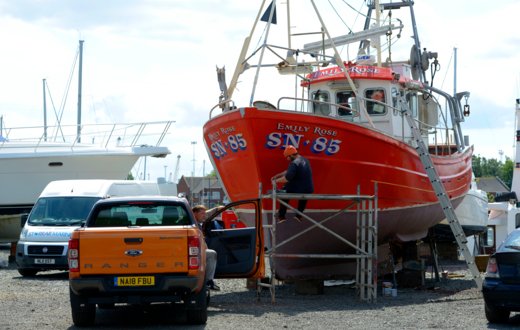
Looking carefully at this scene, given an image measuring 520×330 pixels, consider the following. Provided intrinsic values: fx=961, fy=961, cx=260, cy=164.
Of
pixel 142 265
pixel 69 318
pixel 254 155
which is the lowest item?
pixel 69 318

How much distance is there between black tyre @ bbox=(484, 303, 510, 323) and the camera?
1272cm

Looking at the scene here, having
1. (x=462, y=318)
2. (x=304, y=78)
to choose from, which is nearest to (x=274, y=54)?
(x=304, y=78)

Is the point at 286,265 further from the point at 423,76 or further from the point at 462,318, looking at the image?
the point at 423,76

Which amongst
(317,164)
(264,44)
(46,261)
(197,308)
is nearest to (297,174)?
(317,164)

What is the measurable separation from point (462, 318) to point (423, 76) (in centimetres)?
1049

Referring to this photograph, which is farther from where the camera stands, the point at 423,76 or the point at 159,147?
the point at 159,147

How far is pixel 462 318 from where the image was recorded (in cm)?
1369

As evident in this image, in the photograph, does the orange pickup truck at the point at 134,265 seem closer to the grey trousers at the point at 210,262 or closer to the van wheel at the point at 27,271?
the grey trousers at the point at 210,262

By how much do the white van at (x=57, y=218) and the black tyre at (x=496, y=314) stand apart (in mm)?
10800

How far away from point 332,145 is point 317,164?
0.44 meters

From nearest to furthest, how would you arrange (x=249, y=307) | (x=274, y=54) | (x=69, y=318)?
1. (x=69, y=318)
2. (x=249, y=307)
3. (x=274, y=54)

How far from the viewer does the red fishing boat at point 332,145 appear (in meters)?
17.1

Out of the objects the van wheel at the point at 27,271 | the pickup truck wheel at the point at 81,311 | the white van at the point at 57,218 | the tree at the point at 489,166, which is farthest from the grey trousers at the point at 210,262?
the tree at the point at 489,166

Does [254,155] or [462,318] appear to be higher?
[254,155]
